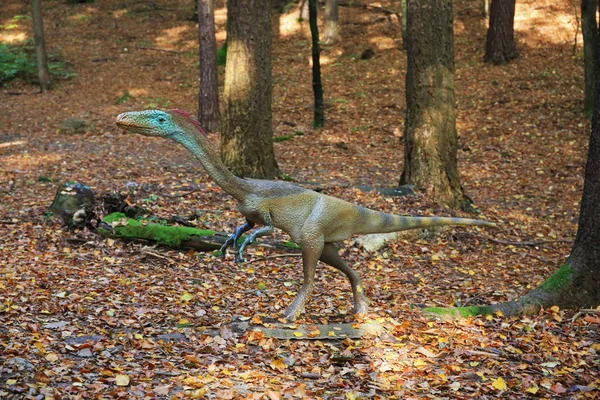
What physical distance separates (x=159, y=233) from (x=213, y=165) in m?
3.68

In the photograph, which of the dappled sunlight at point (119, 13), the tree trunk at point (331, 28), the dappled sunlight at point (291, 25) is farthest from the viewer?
the dappled sunlight at point (119, 13)

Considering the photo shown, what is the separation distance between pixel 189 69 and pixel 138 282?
17160mm

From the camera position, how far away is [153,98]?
68.1ft

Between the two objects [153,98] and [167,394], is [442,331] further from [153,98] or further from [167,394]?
[153,98]

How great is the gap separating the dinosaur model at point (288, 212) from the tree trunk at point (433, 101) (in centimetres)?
456

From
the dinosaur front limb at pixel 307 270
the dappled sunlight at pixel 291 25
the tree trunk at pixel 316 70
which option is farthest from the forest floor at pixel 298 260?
the dappled sunlight at pixel 291 25

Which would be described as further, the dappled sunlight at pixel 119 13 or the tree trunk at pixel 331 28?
the dappled sunlight at pixel 119 13

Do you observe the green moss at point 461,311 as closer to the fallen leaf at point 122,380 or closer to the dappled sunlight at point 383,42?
the fallen leaf at point 122,380

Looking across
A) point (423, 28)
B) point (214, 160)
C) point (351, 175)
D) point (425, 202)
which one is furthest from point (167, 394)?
point (351, 175)

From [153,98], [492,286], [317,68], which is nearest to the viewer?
[492,286]

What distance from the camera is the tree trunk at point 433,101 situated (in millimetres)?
11188

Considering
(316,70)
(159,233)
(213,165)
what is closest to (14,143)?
(316,70)

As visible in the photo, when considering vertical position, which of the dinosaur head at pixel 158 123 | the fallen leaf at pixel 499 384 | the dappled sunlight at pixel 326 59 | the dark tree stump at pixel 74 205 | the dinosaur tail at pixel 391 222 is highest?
the dappled sunlight at pixel 326 59

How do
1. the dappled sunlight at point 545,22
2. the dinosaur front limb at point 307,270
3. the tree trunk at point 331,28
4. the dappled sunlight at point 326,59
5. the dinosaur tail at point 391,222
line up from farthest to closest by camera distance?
the tree trunk at point 331,28, the dappled sunlight at point 326,59, the dappled sunlight at point 545,22, the dinosaur tail at point 391,222, the dinosaur front limb at point 307,270
